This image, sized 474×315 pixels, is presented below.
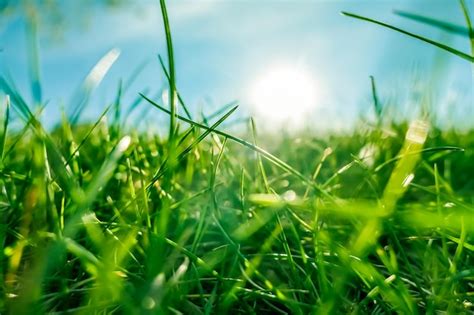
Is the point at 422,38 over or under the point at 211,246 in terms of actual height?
over

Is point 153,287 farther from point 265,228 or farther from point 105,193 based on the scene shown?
point 105,193

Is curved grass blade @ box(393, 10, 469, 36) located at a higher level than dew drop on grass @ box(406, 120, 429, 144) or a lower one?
higher

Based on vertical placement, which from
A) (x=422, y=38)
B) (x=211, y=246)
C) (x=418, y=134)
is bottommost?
(x=211, y=246)

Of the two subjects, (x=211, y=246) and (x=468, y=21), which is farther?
(x=211, y=246)

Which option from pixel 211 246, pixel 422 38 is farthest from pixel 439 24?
pixel 211 246

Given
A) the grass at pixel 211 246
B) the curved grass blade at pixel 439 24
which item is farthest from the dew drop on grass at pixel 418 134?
the curved grass blade at pixel 439 24

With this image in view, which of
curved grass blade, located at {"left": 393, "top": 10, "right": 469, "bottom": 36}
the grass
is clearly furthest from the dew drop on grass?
curved grass blade, located at {"left": 393, "top": 10, "right": 469, "bottom": 36}

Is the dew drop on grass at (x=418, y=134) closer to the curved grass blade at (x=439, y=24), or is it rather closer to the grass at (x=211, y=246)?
the grass at (x=211, y=246)

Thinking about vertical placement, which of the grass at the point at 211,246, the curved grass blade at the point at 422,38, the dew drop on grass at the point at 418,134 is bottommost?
the grass at the point at 211,246

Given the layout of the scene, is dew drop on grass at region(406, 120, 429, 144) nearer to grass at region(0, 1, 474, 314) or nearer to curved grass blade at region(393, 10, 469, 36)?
grass at region(0, 1, 474, 314)

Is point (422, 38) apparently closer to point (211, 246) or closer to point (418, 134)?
point (418, 134)

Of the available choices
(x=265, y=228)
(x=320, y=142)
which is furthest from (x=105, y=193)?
(x=320, y=142)
